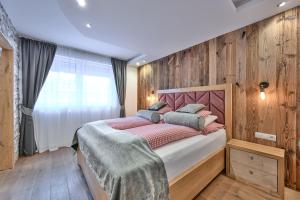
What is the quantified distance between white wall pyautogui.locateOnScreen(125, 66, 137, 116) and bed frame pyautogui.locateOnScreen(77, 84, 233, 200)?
2.77 metres

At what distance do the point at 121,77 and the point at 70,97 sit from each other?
157cm

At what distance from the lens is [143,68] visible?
4664 millimetres

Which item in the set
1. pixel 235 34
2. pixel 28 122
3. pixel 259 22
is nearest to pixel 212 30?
pixel 235 34

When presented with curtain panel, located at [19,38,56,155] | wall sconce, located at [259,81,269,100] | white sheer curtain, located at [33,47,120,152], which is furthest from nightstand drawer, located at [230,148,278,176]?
curtain panel, located at [19,38,56,155]

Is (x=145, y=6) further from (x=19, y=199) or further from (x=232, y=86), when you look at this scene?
(x=19, y=199)

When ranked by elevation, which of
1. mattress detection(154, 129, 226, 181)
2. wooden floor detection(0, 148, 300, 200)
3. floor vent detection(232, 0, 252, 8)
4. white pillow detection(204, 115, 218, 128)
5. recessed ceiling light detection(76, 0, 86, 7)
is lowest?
wooden floor detection(0, 148, 300, 200)

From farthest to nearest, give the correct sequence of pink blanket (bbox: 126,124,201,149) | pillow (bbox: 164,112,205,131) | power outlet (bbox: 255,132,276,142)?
pillow (bbox: 164,112,205,131) < power outlet (bbox: 255,132,276,142) < pink blanket (bbox: 126,124,201,149)

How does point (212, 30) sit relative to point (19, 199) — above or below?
above

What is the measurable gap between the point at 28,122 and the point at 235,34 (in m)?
4.41

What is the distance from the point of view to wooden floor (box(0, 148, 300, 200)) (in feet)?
5.62

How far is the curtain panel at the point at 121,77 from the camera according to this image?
4.30m

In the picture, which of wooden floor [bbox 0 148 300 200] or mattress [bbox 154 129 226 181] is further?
wooden floor [bbox 0 148 300 200]

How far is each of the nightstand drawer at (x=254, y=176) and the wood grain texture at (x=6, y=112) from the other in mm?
3674

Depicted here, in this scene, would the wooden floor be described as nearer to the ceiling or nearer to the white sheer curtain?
the white sheer curtain
